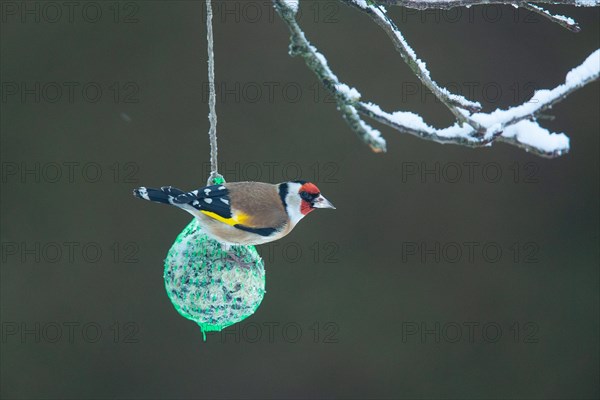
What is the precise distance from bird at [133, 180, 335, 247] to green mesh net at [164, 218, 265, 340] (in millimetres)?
82

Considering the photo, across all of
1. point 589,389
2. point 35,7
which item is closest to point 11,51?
point 35,7

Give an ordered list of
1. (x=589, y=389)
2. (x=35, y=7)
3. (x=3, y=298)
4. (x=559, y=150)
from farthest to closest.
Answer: (x=589, y=389) < (x=3, y=298) < (x=35, y=7) < (x=559, y=150)

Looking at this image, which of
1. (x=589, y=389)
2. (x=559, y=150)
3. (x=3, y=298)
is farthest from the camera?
(x=589, y=389)

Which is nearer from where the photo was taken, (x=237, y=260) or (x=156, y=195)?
(x=156, y=195)

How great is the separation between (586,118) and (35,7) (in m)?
3.33

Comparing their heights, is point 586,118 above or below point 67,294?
above

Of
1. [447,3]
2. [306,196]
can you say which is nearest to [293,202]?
[306,196]

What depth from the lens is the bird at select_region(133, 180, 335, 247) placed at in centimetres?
239

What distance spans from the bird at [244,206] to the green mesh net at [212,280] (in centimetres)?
8

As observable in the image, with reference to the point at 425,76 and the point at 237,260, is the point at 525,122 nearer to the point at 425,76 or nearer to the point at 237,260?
the point at 425,76

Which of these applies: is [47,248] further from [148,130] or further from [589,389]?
[589,389]

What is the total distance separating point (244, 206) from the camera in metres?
2.47

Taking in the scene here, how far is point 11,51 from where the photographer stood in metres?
4.60

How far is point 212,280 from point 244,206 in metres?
0.27
